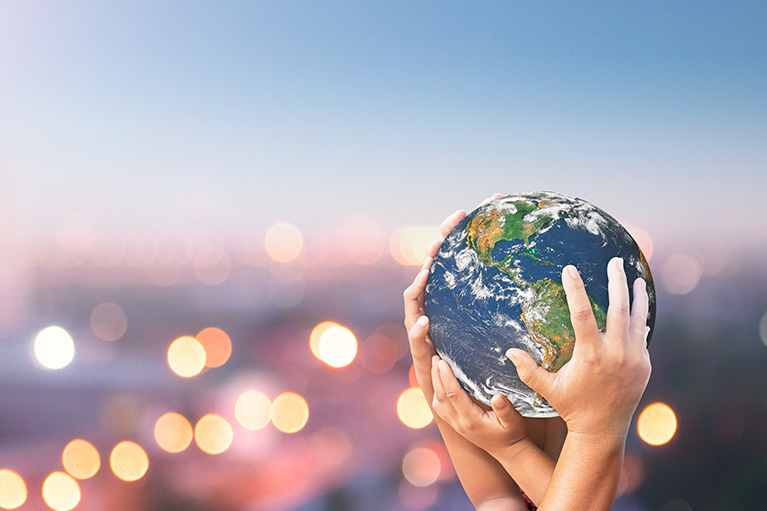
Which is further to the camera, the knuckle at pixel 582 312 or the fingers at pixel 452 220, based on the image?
the fingers at pixel 452 220

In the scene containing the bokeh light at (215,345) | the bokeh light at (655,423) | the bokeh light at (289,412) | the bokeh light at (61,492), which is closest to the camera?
the bokeh light at (61,492)

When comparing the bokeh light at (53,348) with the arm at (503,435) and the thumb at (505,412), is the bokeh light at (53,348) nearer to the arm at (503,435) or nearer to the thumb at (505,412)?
the arm at (503,435)

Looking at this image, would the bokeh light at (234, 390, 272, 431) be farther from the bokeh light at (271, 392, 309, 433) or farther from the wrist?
the wrist

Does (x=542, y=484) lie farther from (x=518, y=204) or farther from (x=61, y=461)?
(x=61, y=461)

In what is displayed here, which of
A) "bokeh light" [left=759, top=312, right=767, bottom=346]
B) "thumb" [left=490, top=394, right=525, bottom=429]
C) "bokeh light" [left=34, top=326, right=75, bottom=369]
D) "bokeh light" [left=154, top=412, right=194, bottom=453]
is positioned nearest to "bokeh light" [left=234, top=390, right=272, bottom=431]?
"bokeh light" [left=154, top=412, right=194, bottom=453]

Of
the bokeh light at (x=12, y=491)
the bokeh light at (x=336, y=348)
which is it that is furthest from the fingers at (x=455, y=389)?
the bokeh light at (x=336, y=348)

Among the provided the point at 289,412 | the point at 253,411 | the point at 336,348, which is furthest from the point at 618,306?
the point at 336,348
